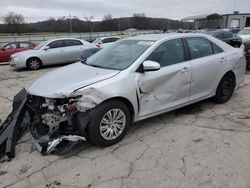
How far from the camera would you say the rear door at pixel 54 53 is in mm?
12248

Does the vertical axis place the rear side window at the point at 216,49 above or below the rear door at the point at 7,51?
above

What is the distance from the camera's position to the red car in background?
14152 mm

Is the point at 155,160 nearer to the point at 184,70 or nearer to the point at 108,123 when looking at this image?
the point at 108,123

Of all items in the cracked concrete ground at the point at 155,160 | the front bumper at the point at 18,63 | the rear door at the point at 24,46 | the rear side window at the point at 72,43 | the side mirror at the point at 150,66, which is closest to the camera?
the cracked concrete ground at the point at 155,160

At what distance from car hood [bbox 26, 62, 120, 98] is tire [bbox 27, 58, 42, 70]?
8.16 m

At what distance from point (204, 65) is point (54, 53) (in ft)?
30.0

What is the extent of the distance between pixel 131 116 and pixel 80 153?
94 cm

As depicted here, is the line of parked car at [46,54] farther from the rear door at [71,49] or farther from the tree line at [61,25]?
the tree line at [61,25]

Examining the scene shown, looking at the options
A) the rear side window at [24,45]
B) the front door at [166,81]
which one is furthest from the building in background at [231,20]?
the front door at [166,81]

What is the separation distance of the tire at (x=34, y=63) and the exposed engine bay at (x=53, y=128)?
8467 millimetres

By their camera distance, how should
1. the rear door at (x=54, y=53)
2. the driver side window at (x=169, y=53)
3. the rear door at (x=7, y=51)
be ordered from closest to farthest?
the driver side window at (x=169, y=53) < the rear door at (x=54, y=53) < the rear door at (x=7, y=51)

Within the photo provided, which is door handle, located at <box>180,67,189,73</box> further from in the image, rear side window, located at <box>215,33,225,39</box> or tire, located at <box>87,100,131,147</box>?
rear side window, located at <box>215,33,225,39</box>

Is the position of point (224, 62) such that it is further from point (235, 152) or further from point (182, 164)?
point (182, 164)

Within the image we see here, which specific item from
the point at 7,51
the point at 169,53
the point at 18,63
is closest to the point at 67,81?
the point at 169,53
